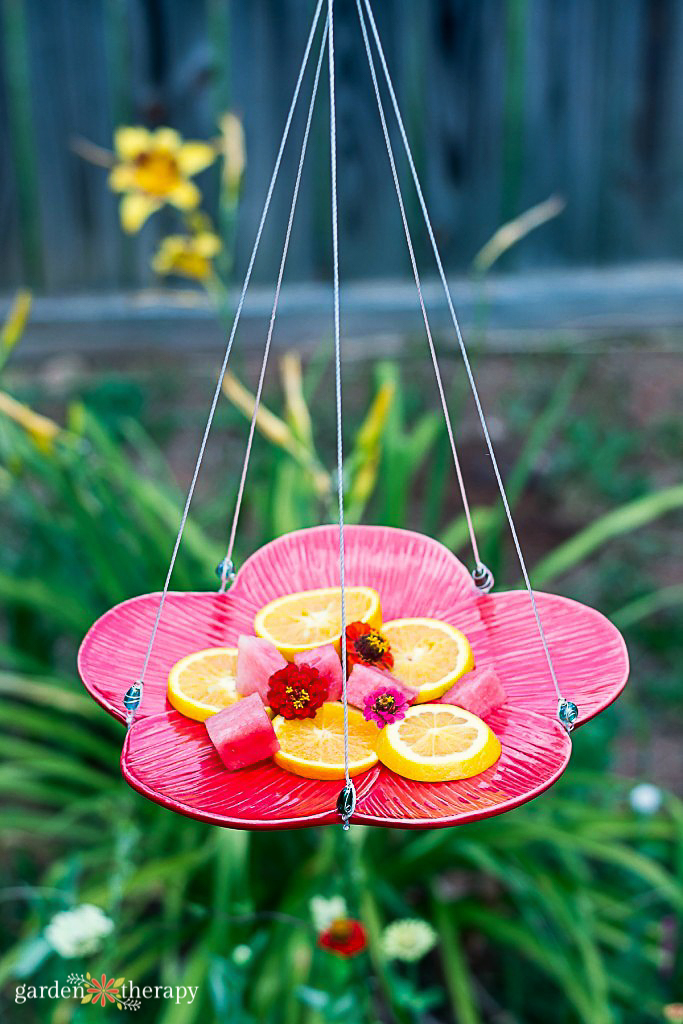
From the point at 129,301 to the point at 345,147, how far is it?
721 millimetres

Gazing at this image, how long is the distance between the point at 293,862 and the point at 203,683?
86cm

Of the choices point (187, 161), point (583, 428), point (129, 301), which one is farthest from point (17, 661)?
point (583, 428)

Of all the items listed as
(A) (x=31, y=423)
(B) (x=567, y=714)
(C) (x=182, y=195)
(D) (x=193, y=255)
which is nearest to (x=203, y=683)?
(B) (x=567, y=714)

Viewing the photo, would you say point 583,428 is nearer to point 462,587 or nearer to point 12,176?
point 12,176

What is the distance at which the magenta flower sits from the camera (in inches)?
32.8

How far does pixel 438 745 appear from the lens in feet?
2.61

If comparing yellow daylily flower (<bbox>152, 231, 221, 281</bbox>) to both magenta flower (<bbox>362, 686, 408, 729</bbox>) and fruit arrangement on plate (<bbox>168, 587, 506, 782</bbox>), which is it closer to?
fruit arrangement on plate (<bbox>168, 587, 506, 782</bbox>)

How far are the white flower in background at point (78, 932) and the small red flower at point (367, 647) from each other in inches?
18.7

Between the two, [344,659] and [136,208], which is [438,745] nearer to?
[344,659]

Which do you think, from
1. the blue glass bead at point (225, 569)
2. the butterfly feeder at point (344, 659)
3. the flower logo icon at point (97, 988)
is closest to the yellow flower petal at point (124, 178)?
the butterfly feeder at point (344, 659)

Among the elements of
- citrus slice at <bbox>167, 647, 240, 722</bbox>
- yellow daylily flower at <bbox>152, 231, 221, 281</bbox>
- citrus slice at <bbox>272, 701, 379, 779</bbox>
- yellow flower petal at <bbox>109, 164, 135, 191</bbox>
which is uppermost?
yellow flower petal at <bbox>109, 164, 135, 191</bbox>

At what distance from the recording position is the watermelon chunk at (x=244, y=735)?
31.3 inches

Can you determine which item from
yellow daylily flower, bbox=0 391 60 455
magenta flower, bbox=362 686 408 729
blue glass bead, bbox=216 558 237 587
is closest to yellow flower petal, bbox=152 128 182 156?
yellow daylily flower, bbox=0 391 60 455

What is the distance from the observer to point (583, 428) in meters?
2.81
